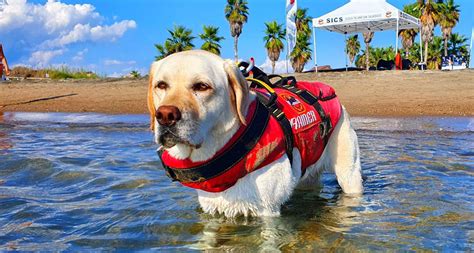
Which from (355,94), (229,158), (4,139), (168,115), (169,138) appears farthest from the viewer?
(355,94)

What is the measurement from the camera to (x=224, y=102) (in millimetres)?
3408

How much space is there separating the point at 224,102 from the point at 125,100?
48.4 feet

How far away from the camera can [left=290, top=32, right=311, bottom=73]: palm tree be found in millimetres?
55125

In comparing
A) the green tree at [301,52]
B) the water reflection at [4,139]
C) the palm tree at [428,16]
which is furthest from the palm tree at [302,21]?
the water reflection at [4,139]

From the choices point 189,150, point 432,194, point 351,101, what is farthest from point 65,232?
point 351,101

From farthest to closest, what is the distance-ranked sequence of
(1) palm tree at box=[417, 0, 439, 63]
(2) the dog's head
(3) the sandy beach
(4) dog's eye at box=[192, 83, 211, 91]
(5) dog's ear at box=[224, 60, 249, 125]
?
(1) palm tree at box=[417, 0, 439, 63]
(3) the sandy beach
(5) dog's ear at box=[224, 60, 249, 125]
(4) dog's eye at box=[192, 83, 211, 91]
(2) the dog's head

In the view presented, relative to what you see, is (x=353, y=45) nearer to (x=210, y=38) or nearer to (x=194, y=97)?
(x=210, y=38)

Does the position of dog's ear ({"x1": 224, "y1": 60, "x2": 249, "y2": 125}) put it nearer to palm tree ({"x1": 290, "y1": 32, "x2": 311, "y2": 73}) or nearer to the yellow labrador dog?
the yellow labrador dog

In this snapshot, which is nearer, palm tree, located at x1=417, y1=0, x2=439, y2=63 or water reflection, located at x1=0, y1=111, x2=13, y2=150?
water reflection, located at x1=0, y1=111, x2=13, y2=150

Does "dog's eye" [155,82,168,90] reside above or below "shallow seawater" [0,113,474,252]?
above

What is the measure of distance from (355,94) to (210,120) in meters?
14.3

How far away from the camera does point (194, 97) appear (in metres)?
3.20

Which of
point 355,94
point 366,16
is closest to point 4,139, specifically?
point 355,94

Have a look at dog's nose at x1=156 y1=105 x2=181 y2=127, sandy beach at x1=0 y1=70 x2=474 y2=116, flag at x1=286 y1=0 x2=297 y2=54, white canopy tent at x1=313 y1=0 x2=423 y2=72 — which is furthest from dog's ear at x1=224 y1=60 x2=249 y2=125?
flag at x1=286 y1=0 x2=297 y2=54
